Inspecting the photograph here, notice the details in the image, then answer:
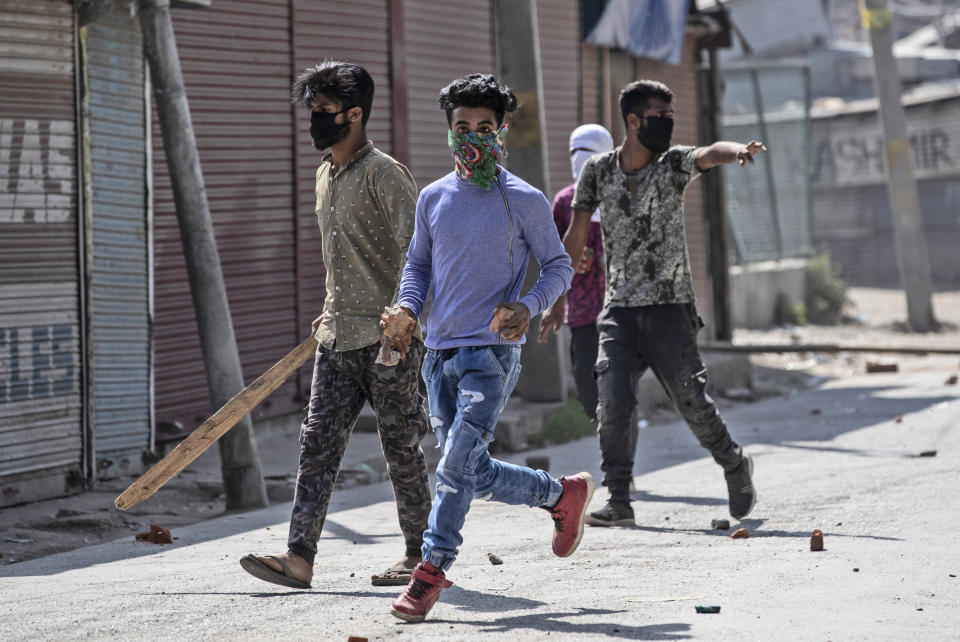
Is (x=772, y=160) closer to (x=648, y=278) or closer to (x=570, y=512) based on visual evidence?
(x=648, y=278)

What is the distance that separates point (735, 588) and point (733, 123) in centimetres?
1623

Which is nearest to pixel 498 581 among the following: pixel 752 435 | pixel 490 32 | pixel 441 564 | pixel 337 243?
pixel 441 564

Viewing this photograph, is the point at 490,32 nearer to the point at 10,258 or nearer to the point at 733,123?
the point at 10,258

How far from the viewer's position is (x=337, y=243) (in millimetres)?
4660

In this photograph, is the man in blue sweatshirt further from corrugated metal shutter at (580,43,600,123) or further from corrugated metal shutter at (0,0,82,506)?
corrugated metal shutter at (580,43,600,123)

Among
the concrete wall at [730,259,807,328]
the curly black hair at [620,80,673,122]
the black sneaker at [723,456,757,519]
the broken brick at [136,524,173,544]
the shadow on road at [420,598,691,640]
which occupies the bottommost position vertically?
the shadow on road at [420,598,691,640]

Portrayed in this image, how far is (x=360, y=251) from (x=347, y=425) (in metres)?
0.62

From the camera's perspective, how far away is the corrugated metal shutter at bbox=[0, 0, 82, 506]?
7.16 m

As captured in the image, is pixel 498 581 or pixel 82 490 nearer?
pixel 498 581

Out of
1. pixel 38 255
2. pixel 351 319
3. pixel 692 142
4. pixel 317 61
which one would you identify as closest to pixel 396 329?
pixel 351 319

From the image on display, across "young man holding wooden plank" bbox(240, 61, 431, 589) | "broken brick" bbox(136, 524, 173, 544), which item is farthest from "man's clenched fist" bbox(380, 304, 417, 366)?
"broken brick" bbox(136, 524, 173, 544)

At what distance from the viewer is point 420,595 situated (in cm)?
407

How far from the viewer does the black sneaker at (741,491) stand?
5.74 meters

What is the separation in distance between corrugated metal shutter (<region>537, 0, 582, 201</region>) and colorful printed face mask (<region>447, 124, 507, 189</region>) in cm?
770
